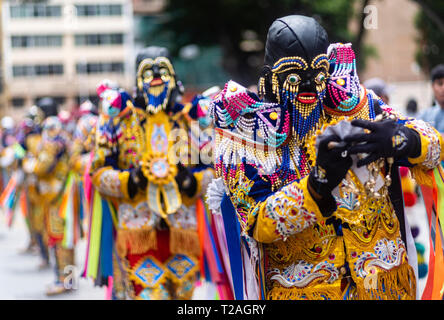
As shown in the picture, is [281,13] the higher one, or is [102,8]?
[102,8]

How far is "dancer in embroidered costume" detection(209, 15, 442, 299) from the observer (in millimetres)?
2617

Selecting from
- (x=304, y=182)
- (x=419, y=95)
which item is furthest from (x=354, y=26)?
(x=304, y=182)

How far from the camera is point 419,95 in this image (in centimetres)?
Result: 2739

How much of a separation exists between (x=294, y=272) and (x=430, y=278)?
66 centimetres

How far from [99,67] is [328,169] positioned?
5491cm

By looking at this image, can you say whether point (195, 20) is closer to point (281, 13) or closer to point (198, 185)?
point (281, 13)

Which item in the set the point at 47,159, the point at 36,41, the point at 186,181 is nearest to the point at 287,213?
the point at 186,181

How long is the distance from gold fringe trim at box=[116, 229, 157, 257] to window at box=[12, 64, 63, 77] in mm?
53225

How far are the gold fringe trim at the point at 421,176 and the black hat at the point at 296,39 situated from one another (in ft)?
2.02

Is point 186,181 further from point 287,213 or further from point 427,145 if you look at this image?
point 427,145

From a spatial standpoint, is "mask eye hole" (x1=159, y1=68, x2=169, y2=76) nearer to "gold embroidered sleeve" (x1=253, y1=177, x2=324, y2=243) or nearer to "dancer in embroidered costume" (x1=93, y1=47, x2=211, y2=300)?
"dancer in embroidered costume" (x1=93, y1=47, x2=211, y2=300)

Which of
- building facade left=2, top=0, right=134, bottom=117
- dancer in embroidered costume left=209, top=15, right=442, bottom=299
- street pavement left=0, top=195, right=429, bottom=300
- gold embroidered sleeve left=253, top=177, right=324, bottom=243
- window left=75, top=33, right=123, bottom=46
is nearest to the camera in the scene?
gold embroidered sleeve left=253, top=177, right=324, bottom=243

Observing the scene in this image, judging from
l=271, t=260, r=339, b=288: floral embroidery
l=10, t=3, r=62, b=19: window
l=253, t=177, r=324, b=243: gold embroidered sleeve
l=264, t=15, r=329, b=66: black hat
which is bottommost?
l=271, t=260, r=339, b=288: floral embroidery

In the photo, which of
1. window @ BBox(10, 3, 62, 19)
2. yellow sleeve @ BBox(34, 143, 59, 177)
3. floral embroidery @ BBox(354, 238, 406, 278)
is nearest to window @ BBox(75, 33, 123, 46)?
window @ BBox(10, 3, 62, 19)
